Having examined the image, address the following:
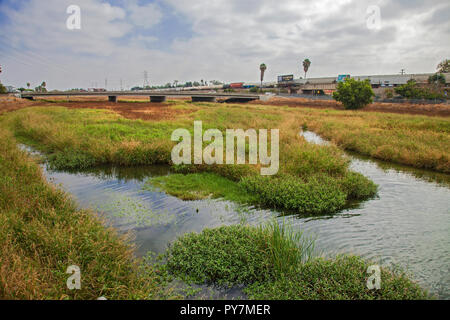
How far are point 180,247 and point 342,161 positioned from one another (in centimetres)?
1080

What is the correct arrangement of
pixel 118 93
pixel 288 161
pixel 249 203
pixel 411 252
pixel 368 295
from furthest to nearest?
pixel 118 93, pixel 288 161, pixel 249 203, pixel 411 252, pixel 368 295

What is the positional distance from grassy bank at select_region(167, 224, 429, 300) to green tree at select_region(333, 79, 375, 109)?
51.5 metres

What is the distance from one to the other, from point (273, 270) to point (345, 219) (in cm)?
547

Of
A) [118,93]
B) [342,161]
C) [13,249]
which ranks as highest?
[118,93]

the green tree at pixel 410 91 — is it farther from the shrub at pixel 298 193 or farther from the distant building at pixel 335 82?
the shrub at pixel 298 193

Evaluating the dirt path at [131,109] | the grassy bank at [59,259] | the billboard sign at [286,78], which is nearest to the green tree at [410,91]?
the dirt path at [131,109]

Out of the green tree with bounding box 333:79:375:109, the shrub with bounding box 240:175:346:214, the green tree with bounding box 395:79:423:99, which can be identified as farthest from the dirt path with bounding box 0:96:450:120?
the shrub with bounding box 240:175:346:214

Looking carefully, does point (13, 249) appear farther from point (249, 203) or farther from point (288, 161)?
point (288, 161)

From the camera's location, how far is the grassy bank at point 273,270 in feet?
21.1

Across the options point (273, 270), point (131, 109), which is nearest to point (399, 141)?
point (273, 270)

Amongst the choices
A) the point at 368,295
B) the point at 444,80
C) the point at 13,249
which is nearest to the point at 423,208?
the point at 368,295

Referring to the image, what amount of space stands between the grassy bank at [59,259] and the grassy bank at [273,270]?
1195 mm

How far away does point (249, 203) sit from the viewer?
12586 millimetres

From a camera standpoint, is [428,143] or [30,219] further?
[428,143]
